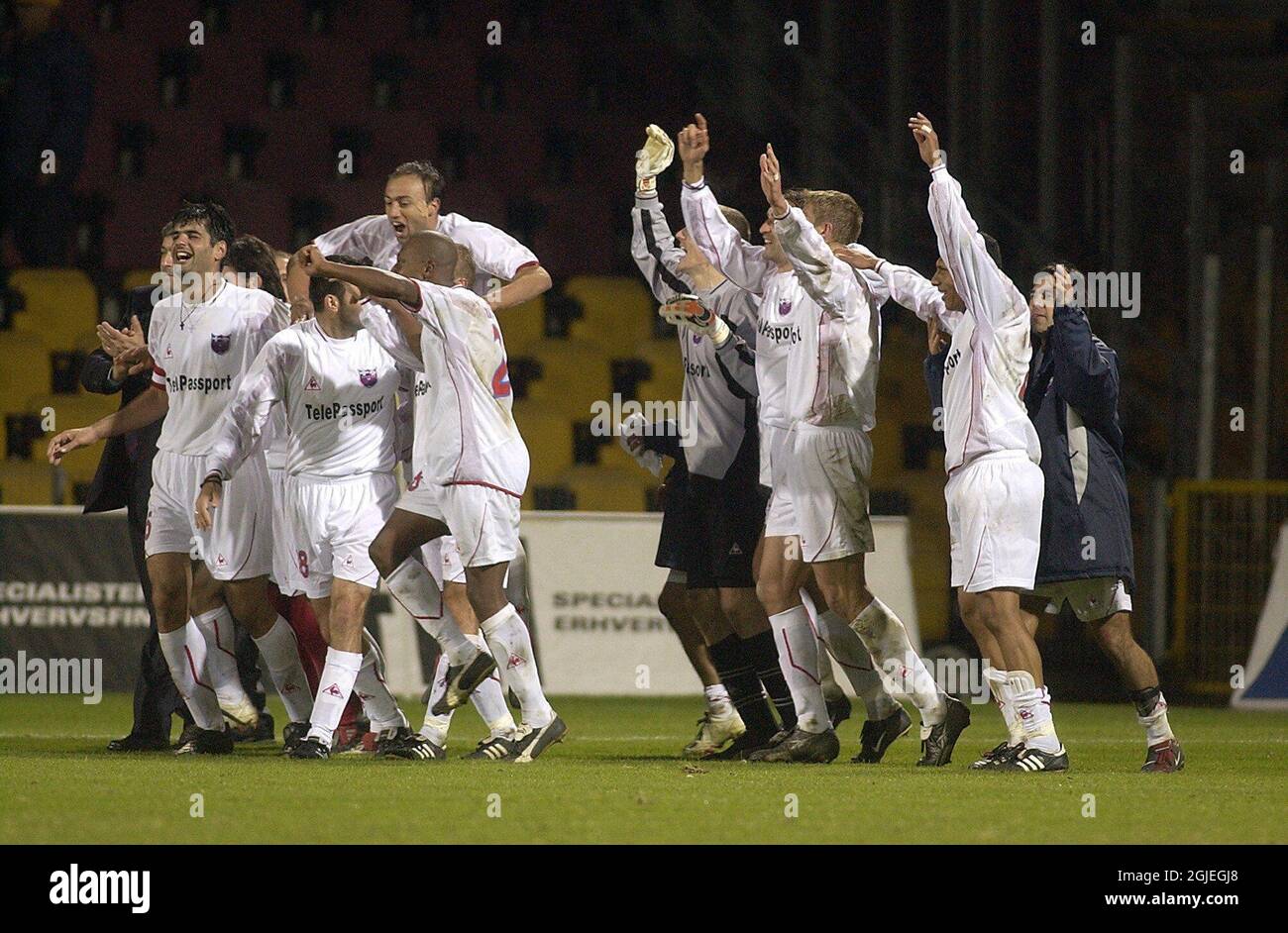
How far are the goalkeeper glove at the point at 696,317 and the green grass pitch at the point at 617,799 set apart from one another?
1.77m

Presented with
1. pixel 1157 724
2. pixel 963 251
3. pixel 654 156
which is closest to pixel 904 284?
pixel 963 251

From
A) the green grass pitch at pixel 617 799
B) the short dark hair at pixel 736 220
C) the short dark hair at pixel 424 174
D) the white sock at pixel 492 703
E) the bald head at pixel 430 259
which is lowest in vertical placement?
the green grass pitch at pixel 617 799

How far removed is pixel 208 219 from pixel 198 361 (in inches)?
23.8

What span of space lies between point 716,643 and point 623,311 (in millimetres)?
6717

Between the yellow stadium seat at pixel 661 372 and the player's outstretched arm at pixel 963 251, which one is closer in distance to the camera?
the player's outstretched arm at pixel 963 251

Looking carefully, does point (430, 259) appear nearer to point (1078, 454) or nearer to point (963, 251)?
point (963, 251)

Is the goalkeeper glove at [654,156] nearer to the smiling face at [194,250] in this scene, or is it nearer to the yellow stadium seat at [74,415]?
the smiling face at [194,250]

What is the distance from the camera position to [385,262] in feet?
30.4

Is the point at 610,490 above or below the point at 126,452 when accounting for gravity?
below

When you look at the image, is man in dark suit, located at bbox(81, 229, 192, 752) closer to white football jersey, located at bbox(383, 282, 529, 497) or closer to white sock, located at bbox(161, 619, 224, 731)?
white sock, located at bbox(161, 619, 224, 731)

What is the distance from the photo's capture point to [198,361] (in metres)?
8.62

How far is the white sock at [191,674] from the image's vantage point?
8555 millimetres

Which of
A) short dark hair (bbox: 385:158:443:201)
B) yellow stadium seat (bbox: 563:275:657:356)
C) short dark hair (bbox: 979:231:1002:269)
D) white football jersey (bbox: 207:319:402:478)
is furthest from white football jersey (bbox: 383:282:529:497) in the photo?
yellow stadium seat (bbox: 563:275:657:356)

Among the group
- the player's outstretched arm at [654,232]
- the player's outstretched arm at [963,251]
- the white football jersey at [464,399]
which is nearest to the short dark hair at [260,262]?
the white football jersey at [464,399]
